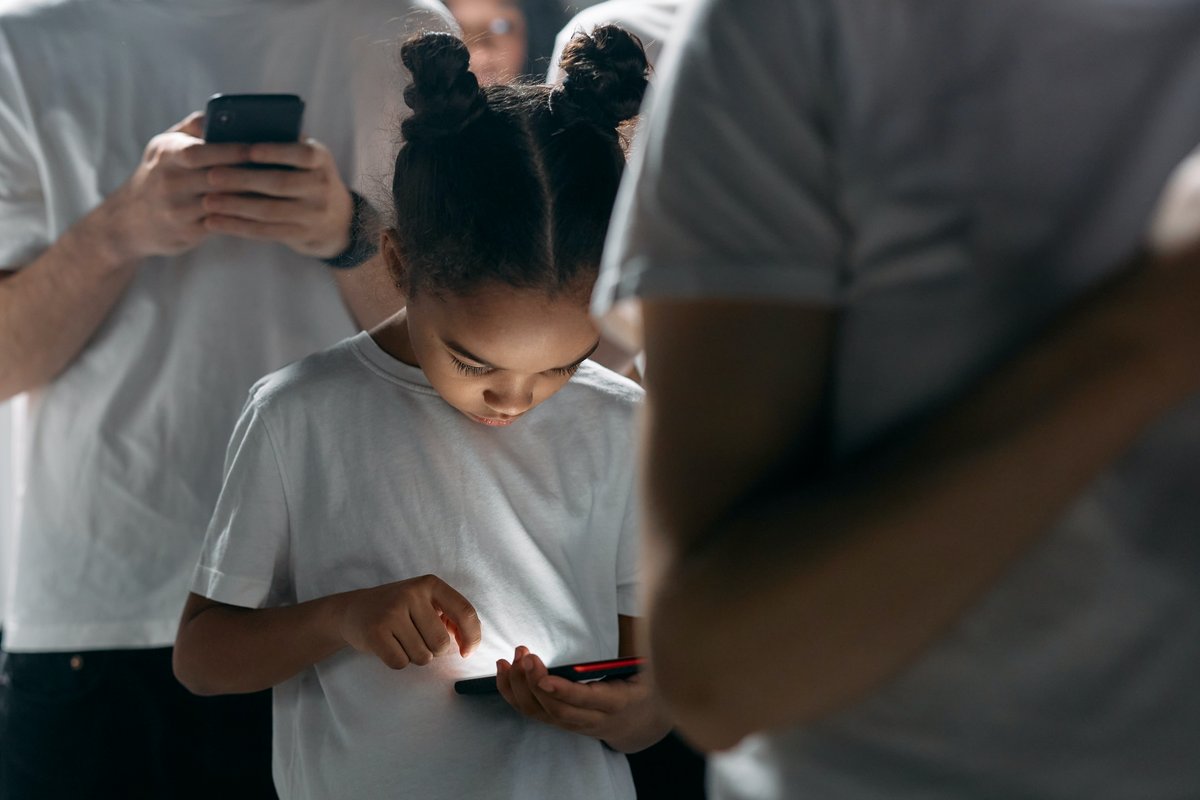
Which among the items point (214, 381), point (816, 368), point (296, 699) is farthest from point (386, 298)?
point (816, 368)

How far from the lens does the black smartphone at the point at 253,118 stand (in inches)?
41.0

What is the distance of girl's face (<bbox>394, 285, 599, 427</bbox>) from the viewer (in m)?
0.96

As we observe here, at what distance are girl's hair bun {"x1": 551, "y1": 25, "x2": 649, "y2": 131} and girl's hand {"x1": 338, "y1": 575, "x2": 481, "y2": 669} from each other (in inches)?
15.1

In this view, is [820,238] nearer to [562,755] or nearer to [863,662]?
[863,662]

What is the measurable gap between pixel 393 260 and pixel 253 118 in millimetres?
162

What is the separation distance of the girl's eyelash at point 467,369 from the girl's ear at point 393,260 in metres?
0.09

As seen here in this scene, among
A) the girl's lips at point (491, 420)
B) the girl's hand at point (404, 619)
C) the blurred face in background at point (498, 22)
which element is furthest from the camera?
the blurred face in background at point (498, 22)

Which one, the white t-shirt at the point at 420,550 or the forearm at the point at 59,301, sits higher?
the forearm at the point at 59,301

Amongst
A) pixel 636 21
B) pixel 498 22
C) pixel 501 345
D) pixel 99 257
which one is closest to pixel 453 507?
pixel 501 345

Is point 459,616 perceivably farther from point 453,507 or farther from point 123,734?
point 123,734

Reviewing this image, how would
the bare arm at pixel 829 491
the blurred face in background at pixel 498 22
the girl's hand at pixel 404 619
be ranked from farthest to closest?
→ the blurred face in background at pixel 498 22 → the girl's hand at pixel 404 619 → the bare arm at pixel 829 491

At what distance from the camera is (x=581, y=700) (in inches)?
36.6

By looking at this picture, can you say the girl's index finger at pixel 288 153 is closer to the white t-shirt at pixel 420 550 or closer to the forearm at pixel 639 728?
the white t-shirt at pixel 420 550

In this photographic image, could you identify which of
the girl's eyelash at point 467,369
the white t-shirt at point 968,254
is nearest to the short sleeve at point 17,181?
the girl's eyelash at point 467,369
